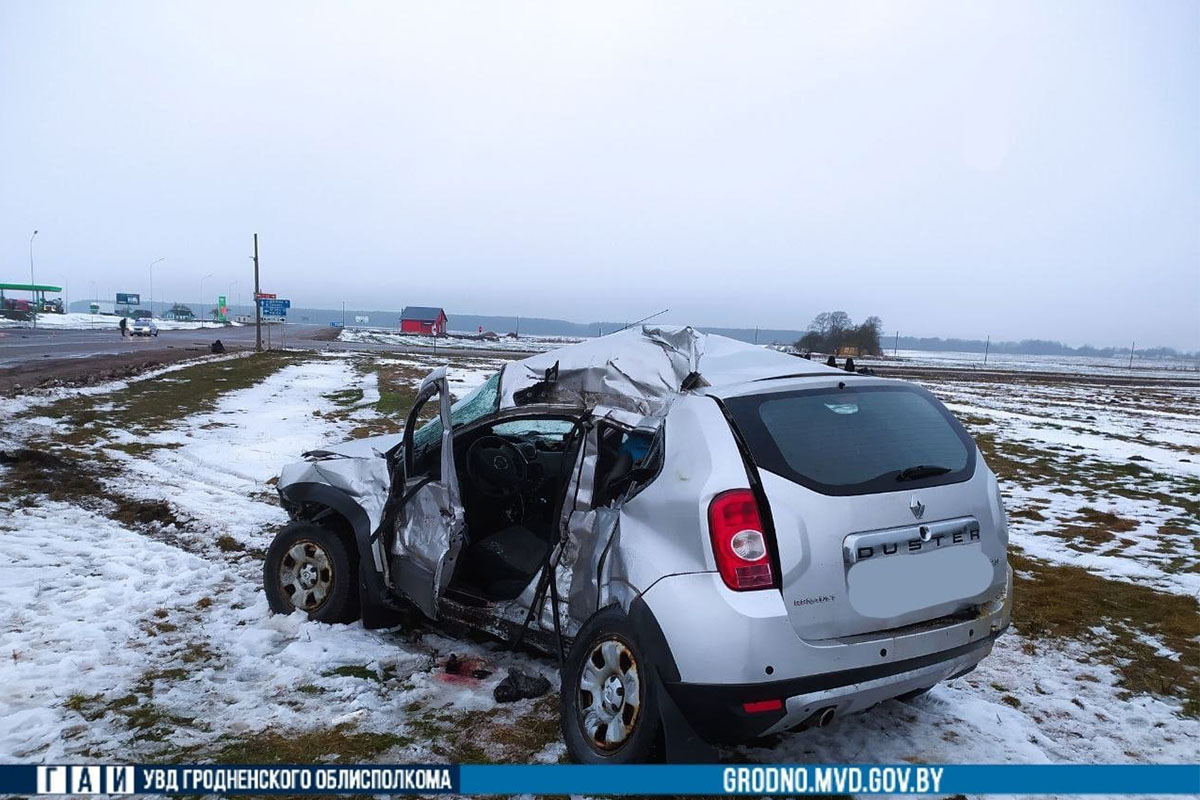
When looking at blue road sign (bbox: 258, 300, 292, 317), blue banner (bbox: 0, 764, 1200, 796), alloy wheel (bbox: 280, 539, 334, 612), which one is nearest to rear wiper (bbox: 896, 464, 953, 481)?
blue banner (bbox: 0, 764, 1200, 796)

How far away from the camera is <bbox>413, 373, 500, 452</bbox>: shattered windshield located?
4176 millimetres

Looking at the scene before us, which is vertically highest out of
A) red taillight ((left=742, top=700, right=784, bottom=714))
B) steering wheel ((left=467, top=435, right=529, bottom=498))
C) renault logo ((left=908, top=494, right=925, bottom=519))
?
renault logo ((left=908, top=494, right=925, bottom=519))

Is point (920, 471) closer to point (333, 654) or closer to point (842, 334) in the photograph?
point (333, 654)

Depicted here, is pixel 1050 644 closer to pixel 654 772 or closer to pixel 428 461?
pixel 654 772

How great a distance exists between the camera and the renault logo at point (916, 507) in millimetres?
2779

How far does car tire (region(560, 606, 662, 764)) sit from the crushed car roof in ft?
3.72

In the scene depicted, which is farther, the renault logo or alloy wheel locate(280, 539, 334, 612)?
alloy wheel locate(280, 539, 334, 612)

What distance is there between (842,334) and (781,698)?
66158 mm

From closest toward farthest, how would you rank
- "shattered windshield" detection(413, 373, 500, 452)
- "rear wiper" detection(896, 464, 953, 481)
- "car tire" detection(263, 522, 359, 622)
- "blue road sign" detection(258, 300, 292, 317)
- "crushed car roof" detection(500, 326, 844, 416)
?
"rear wiper" detection(896, 464, 953, 481) < "crushed car roof" detection(500, 326, 844, 416) < "shattered windshield" detection(413, 373, 500, 452) < "car tire" detection(263, 522, 359, 622) < "blue road sign" detection(258, 300, 292, 317)

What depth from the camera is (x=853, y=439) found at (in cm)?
290

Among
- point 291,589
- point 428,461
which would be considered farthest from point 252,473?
point 428,461

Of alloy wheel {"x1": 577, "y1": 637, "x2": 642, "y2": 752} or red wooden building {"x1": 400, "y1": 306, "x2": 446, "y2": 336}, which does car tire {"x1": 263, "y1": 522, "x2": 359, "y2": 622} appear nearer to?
alloy wheel {"x1": 577, "y1": 637, "x2": 642, "y2": 752}

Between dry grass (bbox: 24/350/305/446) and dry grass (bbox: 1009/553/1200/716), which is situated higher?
dry grass (bbox: 1009/553/1200/716)

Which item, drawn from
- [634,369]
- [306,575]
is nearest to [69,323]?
[306,575]
